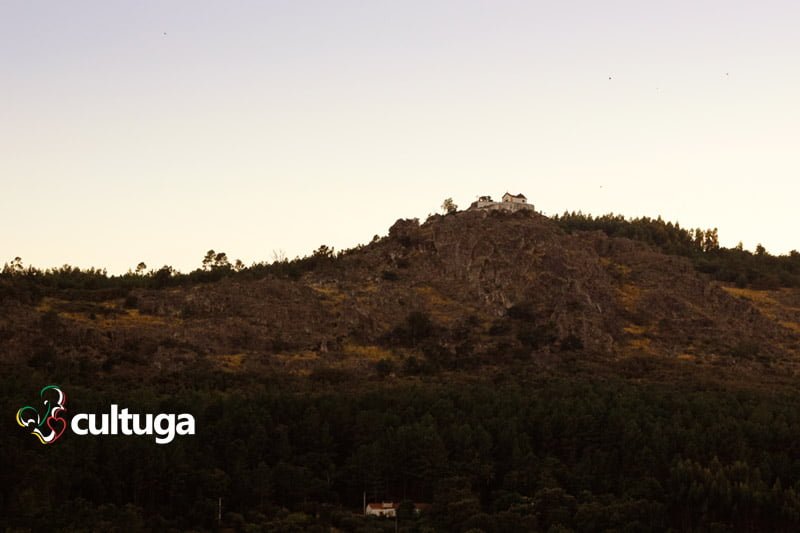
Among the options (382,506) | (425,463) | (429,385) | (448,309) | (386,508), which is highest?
(448,309)

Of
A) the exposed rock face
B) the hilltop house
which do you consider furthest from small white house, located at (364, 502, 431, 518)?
the hilltop house

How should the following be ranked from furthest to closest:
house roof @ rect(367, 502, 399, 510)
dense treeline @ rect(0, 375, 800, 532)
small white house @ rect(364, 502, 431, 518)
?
1. house roof @ rect(367, 502, 399, 510)
2. small white house @ rect(364, 502, 431, 518)
3. dense treeline @ rect(0, 375, 800, 532)

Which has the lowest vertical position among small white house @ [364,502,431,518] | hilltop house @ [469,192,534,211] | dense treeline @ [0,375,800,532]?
small white house @ [364,502,431,518]

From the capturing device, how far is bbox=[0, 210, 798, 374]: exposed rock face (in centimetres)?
10756

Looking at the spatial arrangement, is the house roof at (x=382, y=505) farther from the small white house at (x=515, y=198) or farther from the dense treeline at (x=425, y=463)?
the small white house at (x=515, y=198)

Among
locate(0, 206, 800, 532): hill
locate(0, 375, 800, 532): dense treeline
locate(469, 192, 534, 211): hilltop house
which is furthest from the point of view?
locate(469, 192, 534, 211): hilltop house

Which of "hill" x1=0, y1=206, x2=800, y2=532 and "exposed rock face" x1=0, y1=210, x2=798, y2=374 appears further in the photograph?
"exposed rock face" x1=0, y1=210, x2=798, y2=374

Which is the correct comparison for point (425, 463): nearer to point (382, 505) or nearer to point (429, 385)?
point (382, 505)

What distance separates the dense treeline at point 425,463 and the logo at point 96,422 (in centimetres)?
94

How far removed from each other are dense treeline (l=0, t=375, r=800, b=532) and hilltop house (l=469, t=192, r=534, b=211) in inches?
2001

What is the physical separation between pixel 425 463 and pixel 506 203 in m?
71.0

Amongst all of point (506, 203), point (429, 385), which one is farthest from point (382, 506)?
point (506, 203)

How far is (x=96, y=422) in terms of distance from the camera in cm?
7969

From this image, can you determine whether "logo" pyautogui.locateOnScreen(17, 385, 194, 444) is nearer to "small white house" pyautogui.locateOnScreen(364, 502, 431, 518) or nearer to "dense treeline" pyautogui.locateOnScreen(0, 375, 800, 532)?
"dense treeline" pyautogui.locateOnScreen(0, 375, 800, 532)
